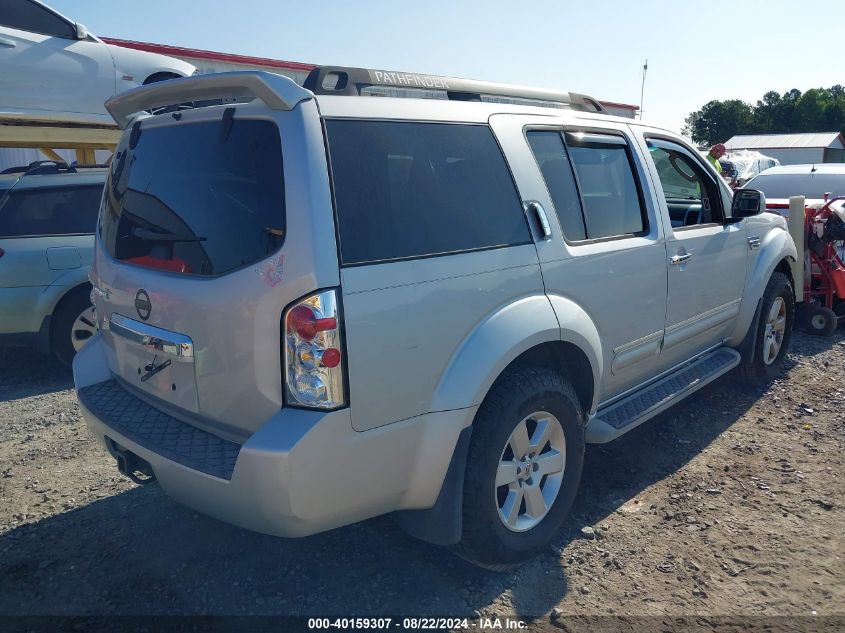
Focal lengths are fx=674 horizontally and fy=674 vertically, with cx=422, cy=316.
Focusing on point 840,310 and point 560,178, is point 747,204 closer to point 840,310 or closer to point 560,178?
point 560,178

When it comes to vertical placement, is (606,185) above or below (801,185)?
Result: above

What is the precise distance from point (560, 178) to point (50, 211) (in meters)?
4.64

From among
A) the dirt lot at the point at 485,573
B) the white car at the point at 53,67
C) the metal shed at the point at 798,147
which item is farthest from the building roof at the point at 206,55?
the metal shed at the point at 798,147

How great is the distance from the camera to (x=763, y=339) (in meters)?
5.14

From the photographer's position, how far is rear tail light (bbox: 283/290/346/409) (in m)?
2.22

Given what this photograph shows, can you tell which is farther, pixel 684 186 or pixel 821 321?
pixel 821 321

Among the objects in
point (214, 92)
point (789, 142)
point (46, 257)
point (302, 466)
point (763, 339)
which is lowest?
point (763, 339)

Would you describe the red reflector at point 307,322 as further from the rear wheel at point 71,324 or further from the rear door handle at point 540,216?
the rear wheel at point 71,324

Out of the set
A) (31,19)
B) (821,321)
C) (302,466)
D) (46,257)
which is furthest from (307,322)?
(31,19)

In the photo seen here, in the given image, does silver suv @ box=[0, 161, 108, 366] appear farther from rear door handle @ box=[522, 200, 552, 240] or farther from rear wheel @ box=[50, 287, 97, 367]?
rear door handle @ box=[522, 200, 552, 240]

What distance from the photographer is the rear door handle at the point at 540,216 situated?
301 cm

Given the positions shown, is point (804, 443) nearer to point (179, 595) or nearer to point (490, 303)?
point (490, 303)

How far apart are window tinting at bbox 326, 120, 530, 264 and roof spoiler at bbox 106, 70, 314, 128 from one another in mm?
181

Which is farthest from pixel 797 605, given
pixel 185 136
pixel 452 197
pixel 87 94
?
pixel 87 94
